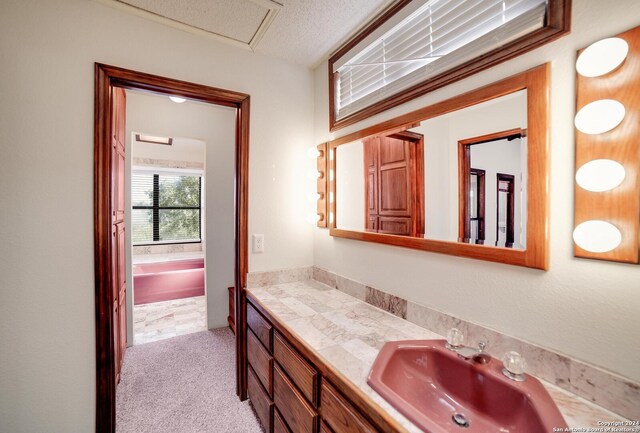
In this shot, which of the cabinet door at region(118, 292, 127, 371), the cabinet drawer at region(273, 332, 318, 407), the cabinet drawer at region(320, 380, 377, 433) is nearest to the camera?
the cabinet drawer at region(320, 380, 377, 433)

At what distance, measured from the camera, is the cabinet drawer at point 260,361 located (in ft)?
4.84

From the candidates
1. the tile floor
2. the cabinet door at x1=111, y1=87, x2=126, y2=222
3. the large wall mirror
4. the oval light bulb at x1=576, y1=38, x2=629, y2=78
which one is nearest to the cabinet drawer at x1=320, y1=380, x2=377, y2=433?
the large wall mirror

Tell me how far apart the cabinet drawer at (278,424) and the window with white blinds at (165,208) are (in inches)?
184

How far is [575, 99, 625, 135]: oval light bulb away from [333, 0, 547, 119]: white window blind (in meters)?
0.32

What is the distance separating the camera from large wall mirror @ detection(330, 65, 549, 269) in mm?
895

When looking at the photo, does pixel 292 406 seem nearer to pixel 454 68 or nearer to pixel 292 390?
pixel 292 390

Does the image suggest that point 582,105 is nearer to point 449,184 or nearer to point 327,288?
point 449,184

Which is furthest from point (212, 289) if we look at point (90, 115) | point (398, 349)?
point (398, 349)

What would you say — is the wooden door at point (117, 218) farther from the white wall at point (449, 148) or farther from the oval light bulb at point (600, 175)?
the oval light bulb at point (600, 175)

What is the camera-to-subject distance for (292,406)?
123cm

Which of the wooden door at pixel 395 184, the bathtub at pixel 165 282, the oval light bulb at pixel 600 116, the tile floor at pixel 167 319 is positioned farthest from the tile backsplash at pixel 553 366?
the bathtub at pixel 165 282

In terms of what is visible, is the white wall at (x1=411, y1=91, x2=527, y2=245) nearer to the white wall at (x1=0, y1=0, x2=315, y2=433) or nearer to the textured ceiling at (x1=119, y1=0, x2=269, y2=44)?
the textured ceiling at (x1=119, y1=0, x2=269, y2=44)

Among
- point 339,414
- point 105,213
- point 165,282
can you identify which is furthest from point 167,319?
point 339,414

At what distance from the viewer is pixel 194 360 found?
2.45 metres
